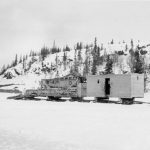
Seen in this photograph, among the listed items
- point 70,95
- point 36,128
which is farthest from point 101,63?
point 36,128

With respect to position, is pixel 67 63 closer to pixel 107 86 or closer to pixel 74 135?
pixel 107 86

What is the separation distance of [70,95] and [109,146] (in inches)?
A: 1034

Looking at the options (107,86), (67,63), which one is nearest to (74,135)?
(107,86)

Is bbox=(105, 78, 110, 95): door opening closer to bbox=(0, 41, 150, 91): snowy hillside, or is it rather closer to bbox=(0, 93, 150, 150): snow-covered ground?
bbox=(0, 93, 150, 150): snow-covered ground

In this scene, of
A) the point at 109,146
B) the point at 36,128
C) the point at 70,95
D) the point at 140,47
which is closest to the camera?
the point at 109,146

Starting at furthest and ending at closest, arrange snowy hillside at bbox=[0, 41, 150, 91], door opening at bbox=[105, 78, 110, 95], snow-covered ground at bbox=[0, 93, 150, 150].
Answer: snowy hillside at bbox=[0, 41, 150, 91], door opening at bbox=[105, 78, 110, 95], snow-covered ground at bbox=[0, 93, 150, 150]

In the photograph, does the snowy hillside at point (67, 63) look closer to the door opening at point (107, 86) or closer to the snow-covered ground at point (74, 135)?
the door opening at point (107, 86)

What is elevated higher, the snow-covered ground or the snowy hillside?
the snowy hillside

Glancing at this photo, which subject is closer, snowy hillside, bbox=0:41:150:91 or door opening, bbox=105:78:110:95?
door opening, bbox=105:78:110:95

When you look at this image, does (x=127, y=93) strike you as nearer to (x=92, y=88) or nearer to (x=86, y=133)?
(x=92, y=88)

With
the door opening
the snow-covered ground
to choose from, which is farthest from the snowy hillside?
the snow-covered ground

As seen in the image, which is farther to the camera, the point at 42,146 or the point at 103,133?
the point at 103,133

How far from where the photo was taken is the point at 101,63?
5408 inches

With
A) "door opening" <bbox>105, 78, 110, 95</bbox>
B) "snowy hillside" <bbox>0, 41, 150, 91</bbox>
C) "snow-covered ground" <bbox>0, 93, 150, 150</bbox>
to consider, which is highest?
"snowy hillside" <bbox>0, 41, 150, 91</bbox>
